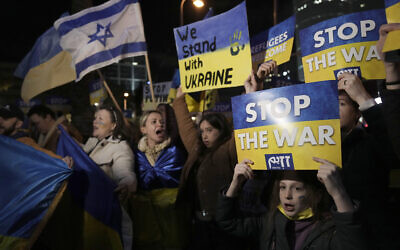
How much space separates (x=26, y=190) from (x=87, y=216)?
0.58m

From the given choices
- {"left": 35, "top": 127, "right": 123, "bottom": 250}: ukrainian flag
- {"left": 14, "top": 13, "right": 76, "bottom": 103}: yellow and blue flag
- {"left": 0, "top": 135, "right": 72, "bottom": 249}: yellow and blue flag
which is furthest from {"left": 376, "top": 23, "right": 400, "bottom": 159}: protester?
{"left": 14, "top": 13, "right": 76, "bottom": 103}: yellow and blue flag

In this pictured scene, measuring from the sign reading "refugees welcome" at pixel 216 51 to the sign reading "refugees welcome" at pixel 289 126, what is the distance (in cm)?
66

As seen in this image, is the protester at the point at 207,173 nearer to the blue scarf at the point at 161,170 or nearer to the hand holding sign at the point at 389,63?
the blue scarf at the point at 161,170

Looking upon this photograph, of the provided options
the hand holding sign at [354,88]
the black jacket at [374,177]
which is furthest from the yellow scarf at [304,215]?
the hand holding sign at [354,88]

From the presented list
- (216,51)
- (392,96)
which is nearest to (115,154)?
(216,51)

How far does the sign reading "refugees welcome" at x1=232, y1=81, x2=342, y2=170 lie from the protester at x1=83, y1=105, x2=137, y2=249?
1.50 m


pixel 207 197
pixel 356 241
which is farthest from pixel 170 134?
pixel 356 241

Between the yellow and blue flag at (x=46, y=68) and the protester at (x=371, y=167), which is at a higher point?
the yellow and blue flag at (x=46, y=68)

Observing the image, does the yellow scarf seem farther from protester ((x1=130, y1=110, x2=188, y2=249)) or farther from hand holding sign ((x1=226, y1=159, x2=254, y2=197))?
protester ((x1=130, y1=110, x2=188, y2=249))

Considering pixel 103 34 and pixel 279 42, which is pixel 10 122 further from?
pixel 279 42

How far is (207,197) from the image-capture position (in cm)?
312

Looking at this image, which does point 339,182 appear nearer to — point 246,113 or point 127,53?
point 246,113

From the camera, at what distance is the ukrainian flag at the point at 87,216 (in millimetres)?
3082

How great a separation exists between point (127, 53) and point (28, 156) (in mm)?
1820
